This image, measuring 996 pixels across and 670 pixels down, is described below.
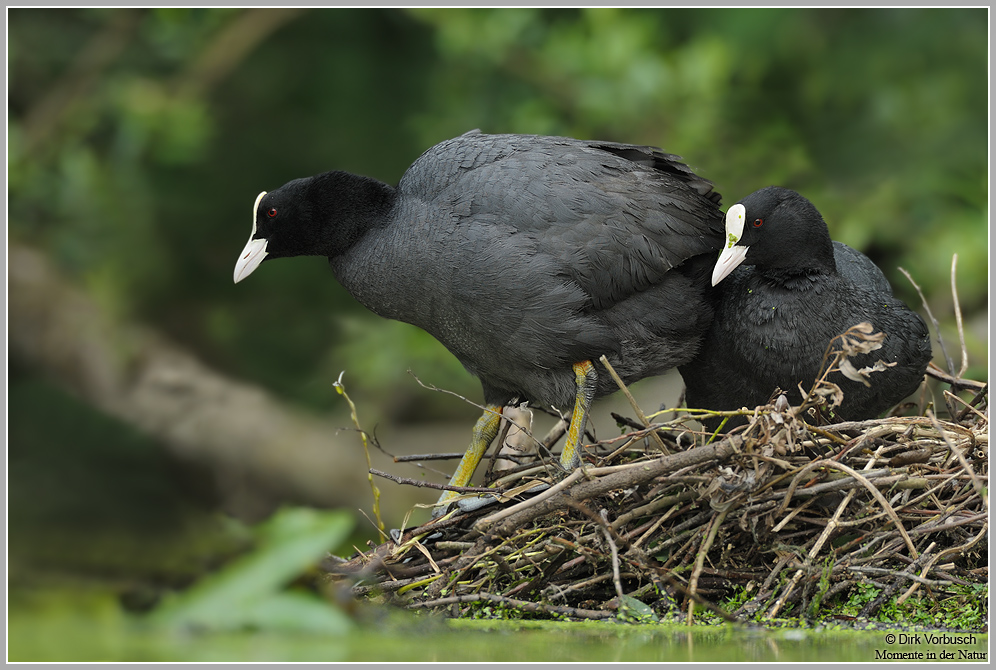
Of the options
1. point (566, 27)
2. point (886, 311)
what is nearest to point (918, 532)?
point (886, 311)

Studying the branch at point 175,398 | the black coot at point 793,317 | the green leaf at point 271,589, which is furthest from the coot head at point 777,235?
the branch at point 175,398

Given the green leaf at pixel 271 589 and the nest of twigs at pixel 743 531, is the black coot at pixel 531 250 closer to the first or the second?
the nest of twigs at pixel 743 531

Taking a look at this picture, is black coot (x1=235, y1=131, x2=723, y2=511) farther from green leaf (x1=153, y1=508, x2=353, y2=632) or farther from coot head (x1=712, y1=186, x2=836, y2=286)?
green leaf (x1=153, y1=508, x2=353, y2=632)

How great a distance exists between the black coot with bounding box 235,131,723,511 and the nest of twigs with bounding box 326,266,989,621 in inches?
15.2

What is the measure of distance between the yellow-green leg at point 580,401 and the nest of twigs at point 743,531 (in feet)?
0.76

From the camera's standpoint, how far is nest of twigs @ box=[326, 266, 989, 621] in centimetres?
259

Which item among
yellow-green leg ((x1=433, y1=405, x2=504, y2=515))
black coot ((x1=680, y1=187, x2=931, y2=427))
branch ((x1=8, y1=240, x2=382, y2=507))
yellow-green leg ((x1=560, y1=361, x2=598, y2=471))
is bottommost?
branch ((x1=8, y1=240, x2=382, y2=507))

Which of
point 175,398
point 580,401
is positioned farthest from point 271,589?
point 175,398

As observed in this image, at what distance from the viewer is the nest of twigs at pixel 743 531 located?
2.59m

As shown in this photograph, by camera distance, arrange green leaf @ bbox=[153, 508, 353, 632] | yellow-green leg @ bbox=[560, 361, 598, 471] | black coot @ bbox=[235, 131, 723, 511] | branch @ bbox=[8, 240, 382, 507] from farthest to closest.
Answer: branch @ bbox=[8, 240, 382, 507] → yellow-green leg @ bbox=[560, 361, 598, 471] → black coot @ bbox=[235, 131, 723, 511] → green leaf @ bbox=[153, 508, 353, 632]

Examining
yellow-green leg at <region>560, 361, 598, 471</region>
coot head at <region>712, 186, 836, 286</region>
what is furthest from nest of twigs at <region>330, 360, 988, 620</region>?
coot head at <region>712, 186, 836, 286</region>

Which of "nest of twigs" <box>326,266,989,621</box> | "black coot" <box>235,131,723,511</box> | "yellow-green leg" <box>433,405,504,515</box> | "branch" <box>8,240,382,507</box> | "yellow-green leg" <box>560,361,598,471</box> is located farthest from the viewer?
"branch" <box>8,240,382,507</box>

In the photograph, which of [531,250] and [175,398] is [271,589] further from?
[175,398]

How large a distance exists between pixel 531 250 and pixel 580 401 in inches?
20.6
